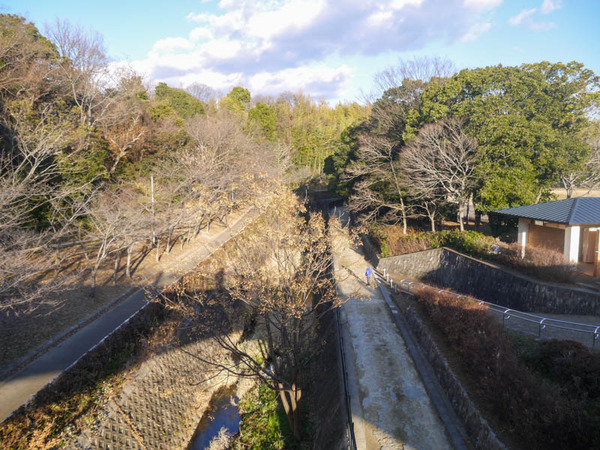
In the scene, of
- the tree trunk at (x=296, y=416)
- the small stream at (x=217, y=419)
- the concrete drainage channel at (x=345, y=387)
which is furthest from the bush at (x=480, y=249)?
the small stream at (x=217, y=419)

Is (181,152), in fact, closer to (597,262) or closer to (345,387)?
(345,387)

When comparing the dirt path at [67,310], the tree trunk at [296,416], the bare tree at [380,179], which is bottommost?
the tree trunk at [296,416]

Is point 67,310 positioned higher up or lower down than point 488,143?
lower down

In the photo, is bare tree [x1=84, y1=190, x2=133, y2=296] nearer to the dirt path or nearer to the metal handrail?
the dirt path

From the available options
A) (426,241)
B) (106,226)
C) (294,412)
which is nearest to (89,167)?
(106,226)

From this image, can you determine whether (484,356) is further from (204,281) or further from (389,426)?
(204,281)

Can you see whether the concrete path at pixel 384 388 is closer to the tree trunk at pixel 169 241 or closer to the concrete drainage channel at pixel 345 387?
the concrete drainage channel at pixel 345 387
